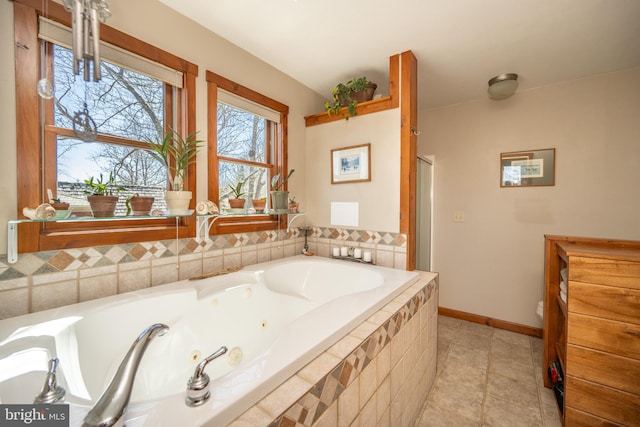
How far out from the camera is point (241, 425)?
23.1 inches

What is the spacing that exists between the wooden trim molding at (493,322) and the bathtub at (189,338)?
1546 millimetres

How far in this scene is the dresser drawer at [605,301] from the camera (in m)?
1.17

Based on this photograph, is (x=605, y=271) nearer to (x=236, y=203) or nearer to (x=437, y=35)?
(x=437, y=35)

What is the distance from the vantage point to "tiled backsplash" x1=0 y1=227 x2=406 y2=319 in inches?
42.6

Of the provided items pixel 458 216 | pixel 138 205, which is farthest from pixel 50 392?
pixel 458 216

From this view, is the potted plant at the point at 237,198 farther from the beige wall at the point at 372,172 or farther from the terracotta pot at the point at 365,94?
the terracotta pot at the point at 365,94

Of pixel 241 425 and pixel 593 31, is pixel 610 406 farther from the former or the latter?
pixel 593 31

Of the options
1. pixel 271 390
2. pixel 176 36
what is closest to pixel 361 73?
pixel 176 36

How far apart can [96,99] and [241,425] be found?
170cm

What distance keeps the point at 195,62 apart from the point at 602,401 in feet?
9.85

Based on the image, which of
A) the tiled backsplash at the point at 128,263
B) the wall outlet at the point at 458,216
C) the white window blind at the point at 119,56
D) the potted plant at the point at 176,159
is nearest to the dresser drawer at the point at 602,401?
the tiled backsplash at the point at 128,263

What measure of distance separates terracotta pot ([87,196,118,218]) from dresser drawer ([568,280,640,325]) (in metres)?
2.36

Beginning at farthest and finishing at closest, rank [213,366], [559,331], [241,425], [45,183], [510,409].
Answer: [559,331] → [510,409] → [213,366] → [45,183] → [241,425]
